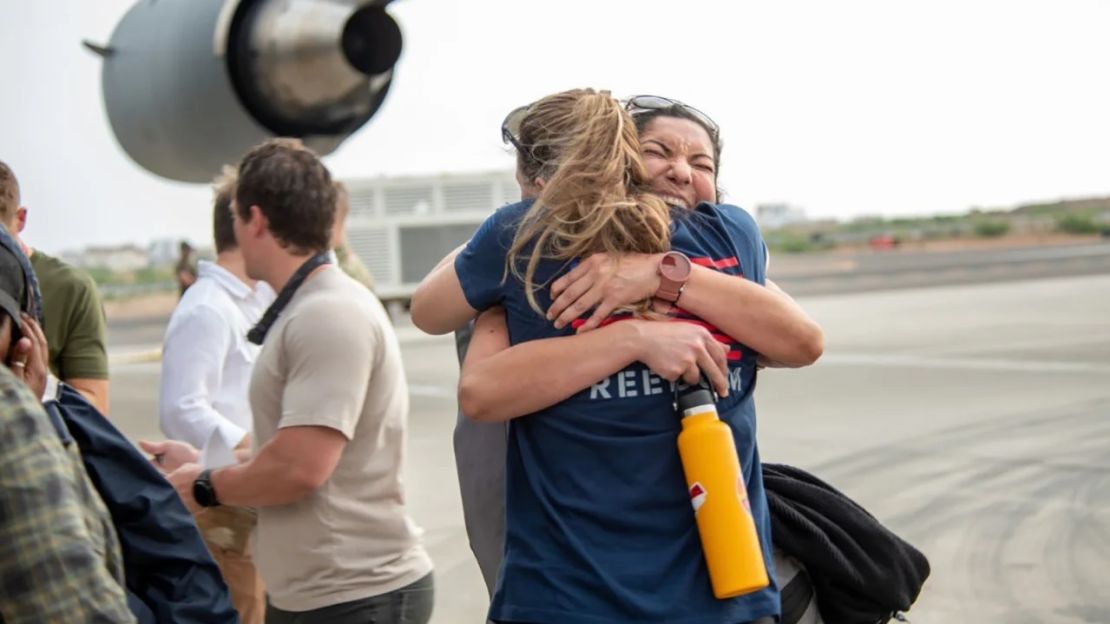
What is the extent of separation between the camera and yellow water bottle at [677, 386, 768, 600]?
1.51m

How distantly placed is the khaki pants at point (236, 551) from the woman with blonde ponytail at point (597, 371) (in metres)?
1.28

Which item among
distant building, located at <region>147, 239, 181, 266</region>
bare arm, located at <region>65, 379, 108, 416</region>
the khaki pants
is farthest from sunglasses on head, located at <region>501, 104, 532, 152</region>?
distant building, located at <region>147, 239, 181, 266</region>

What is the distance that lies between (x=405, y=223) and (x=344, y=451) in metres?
13.0

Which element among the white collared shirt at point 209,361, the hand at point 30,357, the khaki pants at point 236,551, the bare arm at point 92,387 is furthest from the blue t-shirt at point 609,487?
the bare arm at point 92,387

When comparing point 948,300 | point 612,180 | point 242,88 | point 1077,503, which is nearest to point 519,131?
point 612,180

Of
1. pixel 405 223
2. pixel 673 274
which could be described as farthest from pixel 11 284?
pixel 405 223

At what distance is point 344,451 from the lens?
250 centimetres

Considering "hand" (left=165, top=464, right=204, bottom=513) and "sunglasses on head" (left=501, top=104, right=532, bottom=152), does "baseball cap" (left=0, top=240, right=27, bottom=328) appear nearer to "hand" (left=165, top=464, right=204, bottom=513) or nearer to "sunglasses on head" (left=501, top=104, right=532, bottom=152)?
"sunglasses on head" (left=501, top=104, right=532, bottom=152)

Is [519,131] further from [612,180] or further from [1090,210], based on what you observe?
[1090,210]

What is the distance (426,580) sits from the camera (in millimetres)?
2576

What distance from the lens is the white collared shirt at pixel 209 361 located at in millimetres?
2967

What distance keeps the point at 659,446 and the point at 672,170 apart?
44cm

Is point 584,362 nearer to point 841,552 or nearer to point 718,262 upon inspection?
point 718,262

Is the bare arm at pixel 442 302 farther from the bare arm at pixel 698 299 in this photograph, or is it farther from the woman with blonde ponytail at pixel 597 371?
the bare arm at pixel 698 299
